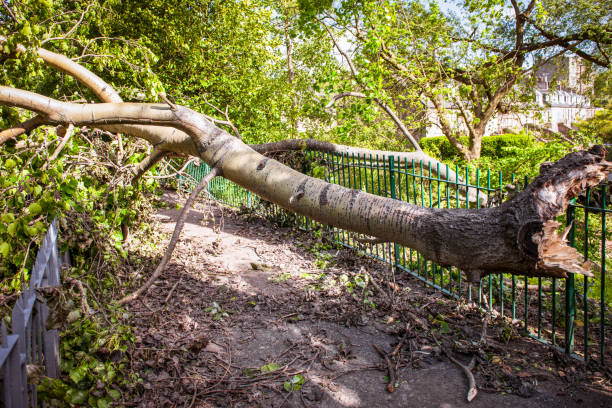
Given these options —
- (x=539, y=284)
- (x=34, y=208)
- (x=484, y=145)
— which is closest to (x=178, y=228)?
(x=34, y=208)

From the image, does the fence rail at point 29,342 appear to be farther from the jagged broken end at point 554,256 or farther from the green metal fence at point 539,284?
the green metal fence at point 539,284

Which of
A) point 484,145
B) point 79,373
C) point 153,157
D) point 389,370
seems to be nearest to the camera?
point 79,373

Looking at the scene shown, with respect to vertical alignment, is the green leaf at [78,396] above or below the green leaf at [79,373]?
below

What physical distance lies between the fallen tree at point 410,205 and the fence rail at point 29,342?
127cm

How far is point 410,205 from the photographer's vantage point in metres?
2.17

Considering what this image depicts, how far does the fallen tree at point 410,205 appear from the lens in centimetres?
171

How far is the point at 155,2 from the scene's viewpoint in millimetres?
12336

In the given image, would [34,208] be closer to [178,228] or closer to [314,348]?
[178,228]

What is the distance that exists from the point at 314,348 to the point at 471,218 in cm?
269

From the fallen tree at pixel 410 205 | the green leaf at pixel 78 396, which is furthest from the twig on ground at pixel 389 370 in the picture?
the green leaf at pixel 78 396

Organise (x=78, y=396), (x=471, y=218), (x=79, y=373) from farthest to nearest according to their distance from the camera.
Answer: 1. (x=79, y=373)
2. (x=78, y=396)
3. (x=471, y=218)

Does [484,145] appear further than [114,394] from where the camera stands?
Yes

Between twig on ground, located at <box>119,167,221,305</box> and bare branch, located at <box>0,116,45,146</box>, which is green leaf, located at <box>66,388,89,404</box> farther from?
bare branch, located at <box>0,116,45,146</box>

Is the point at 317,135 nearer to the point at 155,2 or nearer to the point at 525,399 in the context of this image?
the point at 155,2
